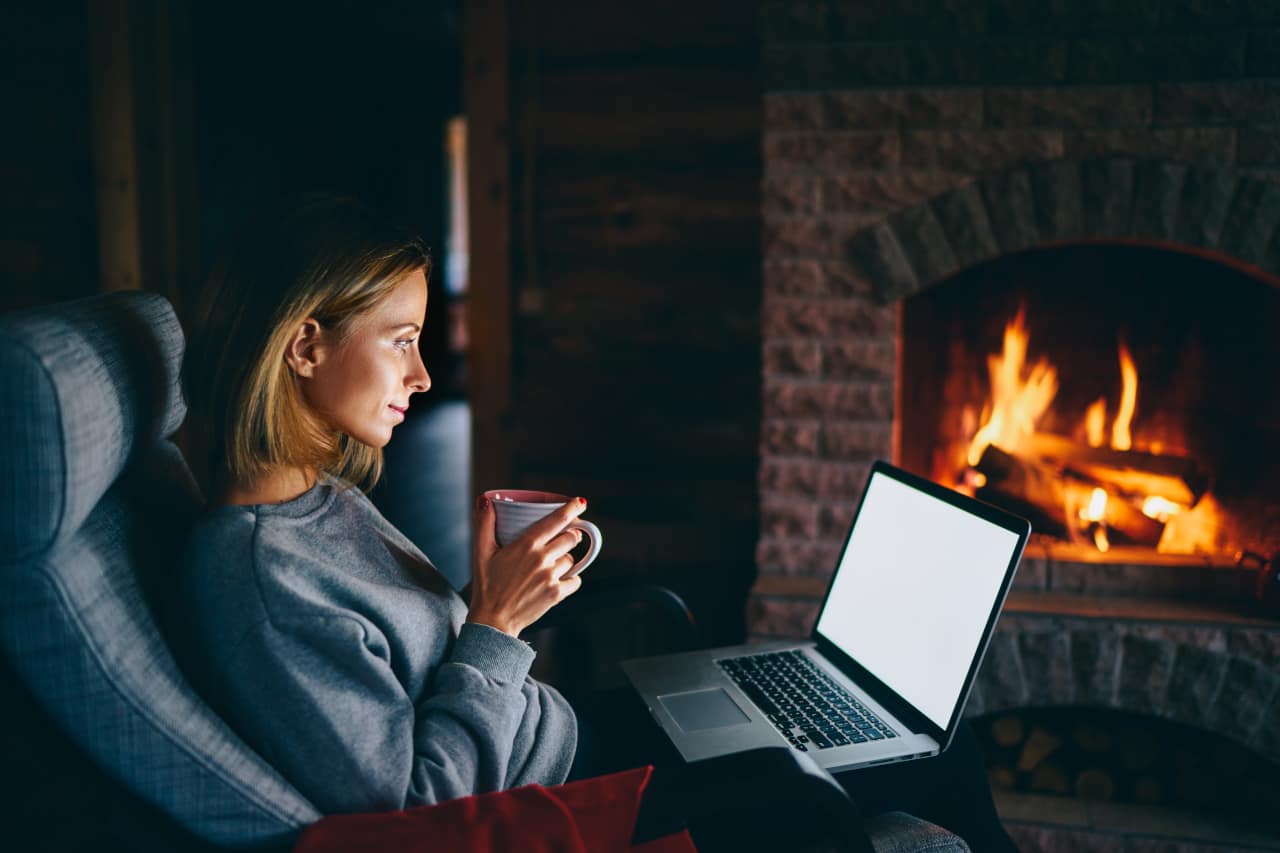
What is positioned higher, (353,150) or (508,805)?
(353,150)

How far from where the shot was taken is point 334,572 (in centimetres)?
100

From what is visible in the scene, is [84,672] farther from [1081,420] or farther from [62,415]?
[1081,420]

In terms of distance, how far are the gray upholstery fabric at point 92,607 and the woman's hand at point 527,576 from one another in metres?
0.29

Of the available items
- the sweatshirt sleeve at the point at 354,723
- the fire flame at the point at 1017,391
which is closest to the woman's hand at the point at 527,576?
the sweatshirt sleeve at the point at 354,723

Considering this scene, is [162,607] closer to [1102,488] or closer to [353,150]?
[1102,488]

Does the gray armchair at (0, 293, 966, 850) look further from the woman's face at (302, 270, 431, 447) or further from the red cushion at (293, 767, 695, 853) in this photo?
the woman's face at (302, 270, 431, 447)

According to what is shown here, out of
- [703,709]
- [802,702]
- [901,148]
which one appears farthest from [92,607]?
[901,148]

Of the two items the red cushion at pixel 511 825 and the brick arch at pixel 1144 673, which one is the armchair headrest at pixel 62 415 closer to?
the red cushion at pixel 511 825

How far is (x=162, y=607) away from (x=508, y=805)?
413 millimetres

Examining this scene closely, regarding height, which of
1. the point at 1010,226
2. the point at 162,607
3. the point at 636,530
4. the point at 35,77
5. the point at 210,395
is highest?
the point at 35,77

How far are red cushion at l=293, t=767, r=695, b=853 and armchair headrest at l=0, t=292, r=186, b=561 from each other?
368 mm

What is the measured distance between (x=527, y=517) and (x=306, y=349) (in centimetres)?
31

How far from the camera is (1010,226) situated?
2068mm

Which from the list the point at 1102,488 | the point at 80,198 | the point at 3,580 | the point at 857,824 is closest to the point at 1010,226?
the point at 1102,488
